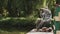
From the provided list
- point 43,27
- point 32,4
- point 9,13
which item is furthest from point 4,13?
point 43,27

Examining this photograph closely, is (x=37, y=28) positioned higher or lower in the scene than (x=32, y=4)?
lower

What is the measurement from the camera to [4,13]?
2146 mm

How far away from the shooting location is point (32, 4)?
214 centimetres

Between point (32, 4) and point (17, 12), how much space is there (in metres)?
0.20


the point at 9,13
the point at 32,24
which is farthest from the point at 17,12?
the point at 32,24

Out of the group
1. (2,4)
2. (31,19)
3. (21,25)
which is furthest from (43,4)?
(2,4)

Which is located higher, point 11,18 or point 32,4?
point 32,4

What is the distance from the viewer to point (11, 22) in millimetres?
2129

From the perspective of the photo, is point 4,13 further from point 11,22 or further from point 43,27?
point 43,27

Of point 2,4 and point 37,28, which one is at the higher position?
point 2,4

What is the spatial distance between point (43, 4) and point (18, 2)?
0.29 m

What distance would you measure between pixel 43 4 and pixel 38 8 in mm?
74

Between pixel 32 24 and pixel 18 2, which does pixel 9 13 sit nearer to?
pixel 18 2

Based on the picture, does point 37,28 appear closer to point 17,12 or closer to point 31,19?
point 31,19
